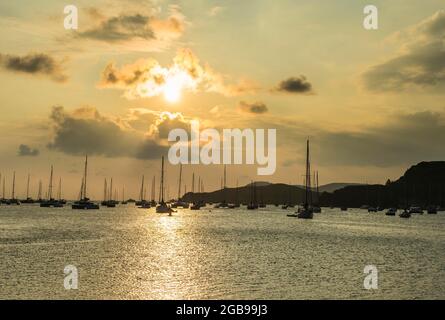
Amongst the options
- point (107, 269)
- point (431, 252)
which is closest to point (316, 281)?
point (107, 269)

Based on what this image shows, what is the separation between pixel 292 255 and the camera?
72125 millimetres

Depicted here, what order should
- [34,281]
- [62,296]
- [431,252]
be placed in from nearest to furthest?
[62,296] < [34,281] < [431,252]

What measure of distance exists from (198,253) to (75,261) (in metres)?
17.8

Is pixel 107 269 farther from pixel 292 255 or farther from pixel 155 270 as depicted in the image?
pixel 292 255

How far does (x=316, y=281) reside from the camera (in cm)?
4972

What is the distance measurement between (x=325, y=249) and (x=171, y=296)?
144 ft

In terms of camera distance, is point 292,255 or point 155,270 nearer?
point 155,270

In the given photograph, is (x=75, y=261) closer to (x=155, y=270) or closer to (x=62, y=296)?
(x=155, y=270)
